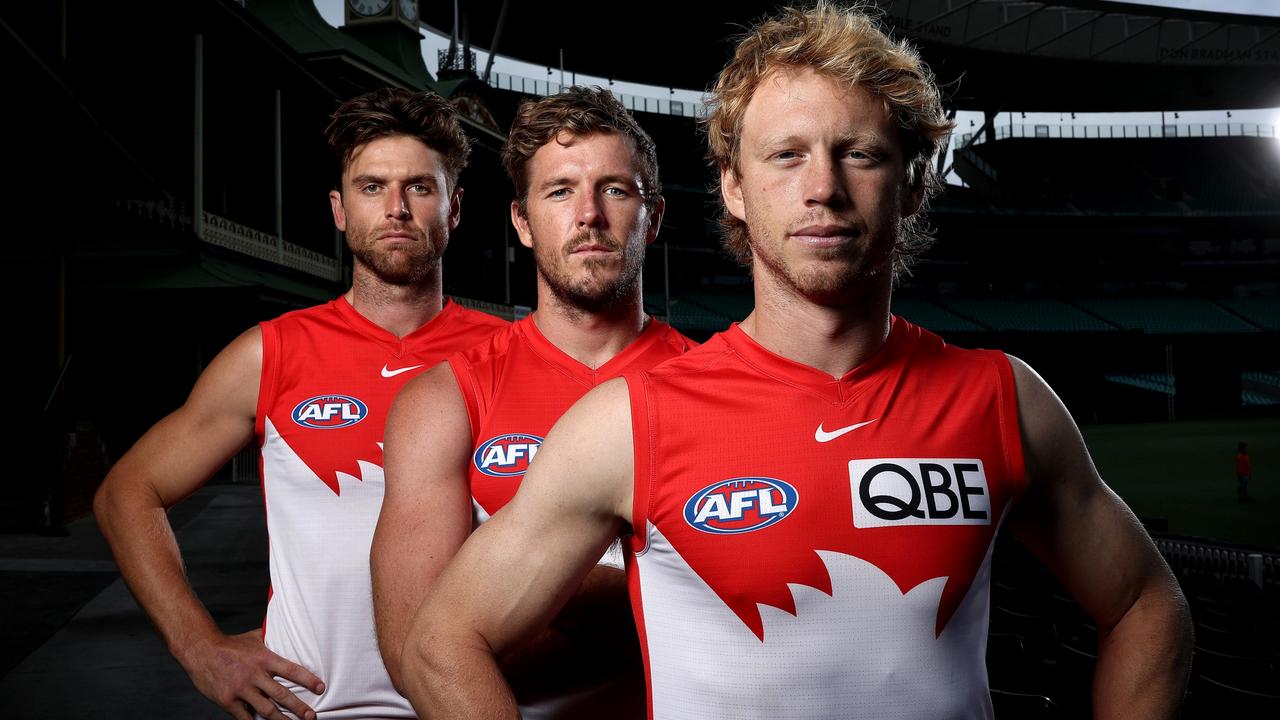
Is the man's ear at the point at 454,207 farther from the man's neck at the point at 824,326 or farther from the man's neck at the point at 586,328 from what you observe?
the man's neck at the point at 824,326

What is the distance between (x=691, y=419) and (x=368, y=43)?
23830 millimetres

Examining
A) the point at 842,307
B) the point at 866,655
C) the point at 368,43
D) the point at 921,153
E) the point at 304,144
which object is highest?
the point at 368,43

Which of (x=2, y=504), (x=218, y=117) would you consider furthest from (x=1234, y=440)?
(x=2, y=504)

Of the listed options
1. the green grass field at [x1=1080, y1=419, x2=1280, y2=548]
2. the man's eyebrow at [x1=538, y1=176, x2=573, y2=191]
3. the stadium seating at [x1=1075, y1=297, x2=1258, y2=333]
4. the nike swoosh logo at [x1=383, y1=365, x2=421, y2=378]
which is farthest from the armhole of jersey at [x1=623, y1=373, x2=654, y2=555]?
the stadium seating at [x1=1075, y1=297, x2=1258, y2=333]

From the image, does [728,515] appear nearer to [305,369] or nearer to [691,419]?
[691,419]

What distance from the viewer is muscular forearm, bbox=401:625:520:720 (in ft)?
4.97

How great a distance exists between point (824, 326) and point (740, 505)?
0.37 metres

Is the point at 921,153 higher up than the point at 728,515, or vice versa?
the point at 921,153

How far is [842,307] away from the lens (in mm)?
1710

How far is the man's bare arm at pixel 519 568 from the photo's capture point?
154cm

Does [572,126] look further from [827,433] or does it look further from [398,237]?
[827,433]

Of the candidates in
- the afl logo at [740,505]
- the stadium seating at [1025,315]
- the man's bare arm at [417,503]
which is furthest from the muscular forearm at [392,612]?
the stadium seating at [1025,315]

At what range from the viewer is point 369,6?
2330cm

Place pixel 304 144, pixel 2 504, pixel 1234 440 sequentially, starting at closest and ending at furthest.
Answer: pixel 2 504, pixel 304 144, pixel 1234 440
